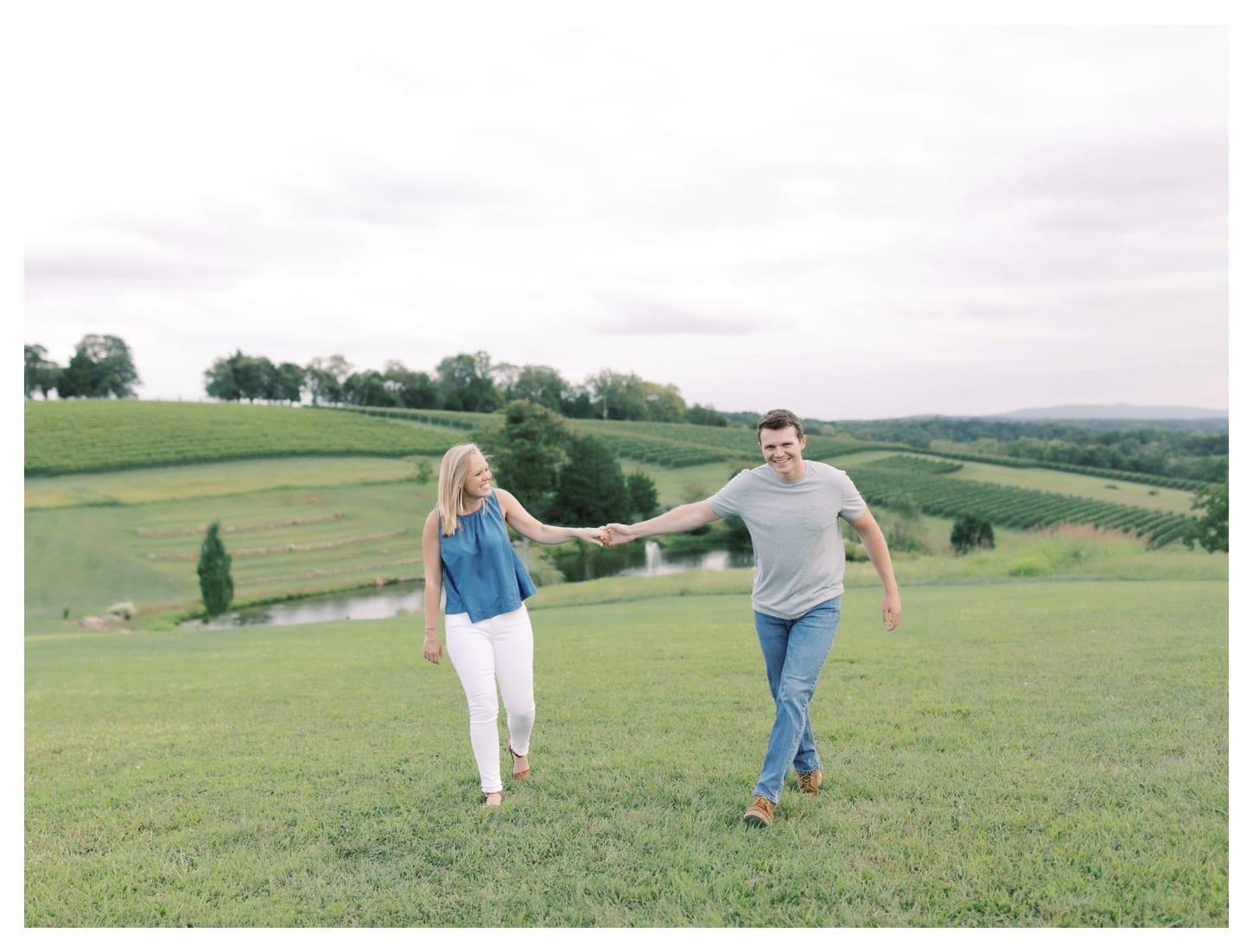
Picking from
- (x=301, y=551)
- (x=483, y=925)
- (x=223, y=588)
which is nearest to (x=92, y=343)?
(x=301, y=551)

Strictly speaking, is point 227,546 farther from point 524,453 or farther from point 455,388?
point 455,388

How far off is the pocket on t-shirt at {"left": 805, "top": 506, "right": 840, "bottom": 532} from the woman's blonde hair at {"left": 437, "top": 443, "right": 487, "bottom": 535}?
2.13 meters

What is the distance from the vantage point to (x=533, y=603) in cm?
2627

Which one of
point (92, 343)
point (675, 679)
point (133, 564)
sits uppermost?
point (92, 343)

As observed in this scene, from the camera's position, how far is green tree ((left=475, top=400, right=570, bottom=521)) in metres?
61.8

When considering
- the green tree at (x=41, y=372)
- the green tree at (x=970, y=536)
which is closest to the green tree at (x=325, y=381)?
the green tree at (x=41, y=372)

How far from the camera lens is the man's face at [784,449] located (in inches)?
211

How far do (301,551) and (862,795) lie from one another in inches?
2253

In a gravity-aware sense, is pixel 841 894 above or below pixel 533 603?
above

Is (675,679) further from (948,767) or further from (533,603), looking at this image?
(533,603)

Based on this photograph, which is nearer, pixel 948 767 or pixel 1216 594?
pixel 948 767

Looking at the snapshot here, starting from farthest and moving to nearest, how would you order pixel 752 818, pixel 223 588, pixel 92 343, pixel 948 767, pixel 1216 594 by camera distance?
pixel 92 343
pixel 223 588
pixel 1216 594
pixel 948 767
pixel 752 818

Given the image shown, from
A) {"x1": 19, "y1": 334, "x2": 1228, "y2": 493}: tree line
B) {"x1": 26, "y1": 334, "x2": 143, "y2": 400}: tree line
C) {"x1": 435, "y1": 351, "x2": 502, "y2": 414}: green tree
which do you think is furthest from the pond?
{"x1": 26, "y1": 334, "x2": 143, "y2": 400}: tree line

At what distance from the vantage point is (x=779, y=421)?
5.39 metres
